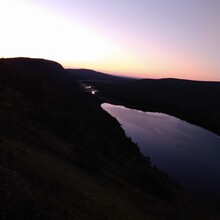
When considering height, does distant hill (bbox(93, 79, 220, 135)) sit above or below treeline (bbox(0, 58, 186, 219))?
above

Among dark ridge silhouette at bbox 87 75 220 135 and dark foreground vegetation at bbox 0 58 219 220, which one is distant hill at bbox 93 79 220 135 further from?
dark foreground vegetation at bbox 0 58 219 220

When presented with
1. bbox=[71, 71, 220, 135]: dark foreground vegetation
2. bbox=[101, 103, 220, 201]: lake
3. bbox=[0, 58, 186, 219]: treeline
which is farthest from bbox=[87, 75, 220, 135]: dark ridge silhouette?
Result: bbox=[0, 58, 186, 219]: treeline

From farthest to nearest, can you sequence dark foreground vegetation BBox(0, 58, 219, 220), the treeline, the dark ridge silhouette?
the dark ridge silhouette < dark foreground vegetation BBox(0, 58, 219, 220) < the treeline

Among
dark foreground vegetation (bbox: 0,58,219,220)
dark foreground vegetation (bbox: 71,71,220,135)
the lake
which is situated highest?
dark foreground vegetation (bbox: 71,71,220,135)

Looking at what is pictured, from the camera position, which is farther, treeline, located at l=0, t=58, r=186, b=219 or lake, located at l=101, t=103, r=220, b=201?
lake, located at l=101, t=103, r=220, b=201

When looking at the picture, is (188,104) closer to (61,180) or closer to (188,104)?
(188,104)

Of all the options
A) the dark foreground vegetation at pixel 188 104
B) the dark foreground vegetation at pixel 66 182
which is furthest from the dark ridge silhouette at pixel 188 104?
the dark foreground vegetation at pixel 66 182

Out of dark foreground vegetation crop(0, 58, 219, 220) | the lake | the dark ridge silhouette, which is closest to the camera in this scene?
dark foreground vegetation crop(0, 58, 219, 220)

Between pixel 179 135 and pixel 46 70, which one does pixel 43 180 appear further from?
pixel 46 70

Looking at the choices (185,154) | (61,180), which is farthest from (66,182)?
(185,154)
